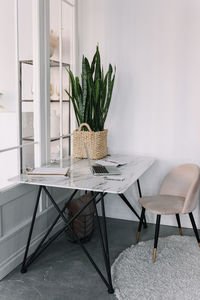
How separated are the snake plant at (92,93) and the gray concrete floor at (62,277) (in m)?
1.11

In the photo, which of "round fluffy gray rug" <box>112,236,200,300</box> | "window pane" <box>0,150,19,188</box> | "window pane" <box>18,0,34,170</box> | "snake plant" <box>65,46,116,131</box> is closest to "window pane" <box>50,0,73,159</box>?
"snake plant" <box>65,46,116,131</box>

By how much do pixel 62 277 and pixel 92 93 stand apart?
5.28ft

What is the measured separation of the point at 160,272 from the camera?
2.55 meters

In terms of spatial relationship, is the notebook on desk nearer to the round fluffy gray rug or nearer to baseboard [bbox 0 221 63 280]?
baseboard [bbox 0 221 63 280]

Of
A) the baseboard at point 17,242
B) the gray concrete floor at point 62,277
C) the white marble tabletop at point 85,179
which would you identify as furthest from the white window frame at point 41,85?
the gray concrete floor at point 62,277

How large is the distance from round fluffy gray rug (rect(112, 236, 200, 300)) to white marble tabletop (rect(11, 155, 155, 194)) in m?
0.68

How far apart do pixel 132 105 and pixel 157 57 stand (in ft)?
1.73

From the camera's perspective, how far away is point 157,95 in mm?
3457

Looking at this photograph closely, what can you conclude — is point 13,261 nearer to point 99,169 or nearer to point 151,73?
A: point 99,169

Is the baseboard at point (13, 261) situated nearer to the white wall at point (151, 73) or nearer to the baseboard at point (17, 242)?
the baseboard at point (17, 242)

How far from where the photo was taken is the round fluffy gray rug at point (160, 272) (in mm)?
2279

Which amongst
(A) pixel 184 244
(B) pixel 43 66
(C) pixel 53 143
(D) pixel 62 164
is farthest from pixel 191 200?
(B) pixel 43 66

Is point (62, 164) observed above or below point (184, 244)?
above

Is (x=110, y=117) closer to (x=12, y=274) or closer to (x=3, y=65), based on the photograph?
(x=3, y=65)
